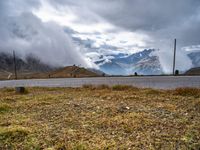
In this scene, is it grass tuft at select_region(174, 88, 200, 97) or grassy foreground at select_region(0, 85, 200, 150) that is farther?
grass tuft at select_region(174, 88, 200, 97)

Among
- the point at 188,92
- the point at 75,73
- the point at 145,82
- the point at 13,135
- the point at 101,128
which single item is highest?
the point at 75,73

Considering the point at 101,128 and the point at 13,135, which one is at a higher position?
the point at 101,128

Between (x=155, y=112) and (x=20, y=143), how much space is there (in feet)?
16.1

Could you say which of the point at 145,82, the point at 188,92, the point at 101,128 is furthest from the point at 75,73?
the point at 101,128

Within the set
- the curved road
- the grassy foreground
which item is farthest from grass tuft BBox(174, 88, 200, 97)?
the curved road

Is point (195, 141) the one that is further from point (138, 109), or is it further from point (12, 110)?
point (12, 110)

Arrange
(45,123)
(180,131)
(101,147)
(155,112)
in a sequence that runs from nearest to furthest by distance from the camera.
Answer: (101,147)
(180,131)
(45,123)
(155,112)

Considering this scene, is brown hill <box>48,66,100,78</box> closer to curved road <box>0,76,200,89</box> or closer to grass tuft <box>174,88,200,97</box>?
curved road <box>0,76,200,89</box>

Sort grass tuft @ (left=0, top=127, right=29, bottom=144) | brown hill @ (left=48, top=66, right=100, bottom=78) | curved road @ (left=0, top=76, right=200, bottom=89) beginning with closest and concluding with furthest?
grass tuft @ (left=0, top=127, right=29, bottom=144), curved road @ (left=0, top=76, right=200, bottom=89), brown hill @ (left=48, top=66, right=100, bottom=78)

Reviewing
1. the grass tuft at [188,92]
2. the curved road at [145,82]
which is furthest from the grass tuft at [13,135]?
the curved road at [145,82]

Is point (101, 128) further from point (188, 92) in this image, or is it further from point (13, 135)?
point (188, 92)

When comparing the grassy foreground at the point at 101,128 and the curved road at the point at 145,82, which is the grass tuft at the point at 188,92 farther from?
the curved road at the point at 145,82

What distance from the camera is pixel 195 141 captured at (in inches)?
235

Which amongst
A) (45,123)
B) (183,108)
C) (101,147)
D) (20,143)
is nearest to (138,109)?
(183,108)
